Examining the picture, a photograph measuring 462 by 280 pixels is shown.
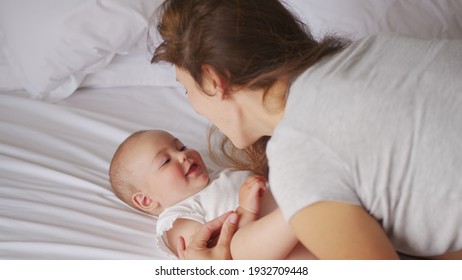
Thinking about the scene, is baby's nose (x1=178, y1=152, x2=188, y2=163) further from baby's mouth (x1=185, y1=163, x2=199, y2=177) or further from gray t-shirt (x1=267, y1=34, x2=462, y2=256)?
gray t-shirt (x1=267, y1=34, x2=462, y2=256)

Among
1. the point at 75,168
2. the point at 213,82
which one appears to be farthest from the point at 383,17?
the point at 75,168

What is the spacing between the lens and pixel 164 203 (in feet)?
4.70

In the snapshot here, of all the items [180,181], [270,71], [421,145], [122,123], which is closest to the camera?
[421,145]

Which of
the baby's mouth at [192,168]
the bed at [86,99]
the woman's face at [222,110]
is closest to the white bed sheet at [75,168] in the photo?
the bed at [86,99]

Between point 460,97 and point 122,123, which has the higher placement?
point 460,97

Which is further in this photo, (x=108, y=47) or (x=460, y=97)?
(x=108, y=47)

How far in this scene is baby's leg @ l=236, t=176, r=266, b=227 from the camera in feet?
4.16

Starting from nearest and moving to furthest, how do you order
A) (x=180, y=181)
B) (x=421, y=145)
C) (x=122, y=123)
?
(x=421, y=145) → (x=180, y=181) → (x=122, y=123)

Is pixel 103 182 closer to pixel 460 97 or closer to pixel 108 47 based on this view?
pixel 108 47

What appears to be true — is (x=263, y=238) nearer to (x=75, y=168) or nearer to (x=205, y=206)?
(x=205, y=206)

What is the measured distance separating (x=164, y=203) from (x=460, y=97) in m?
0.70

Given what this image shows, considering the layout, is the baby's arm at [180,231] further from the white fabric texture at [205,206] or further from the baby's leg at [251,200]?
the baby's leg at [251,200]
